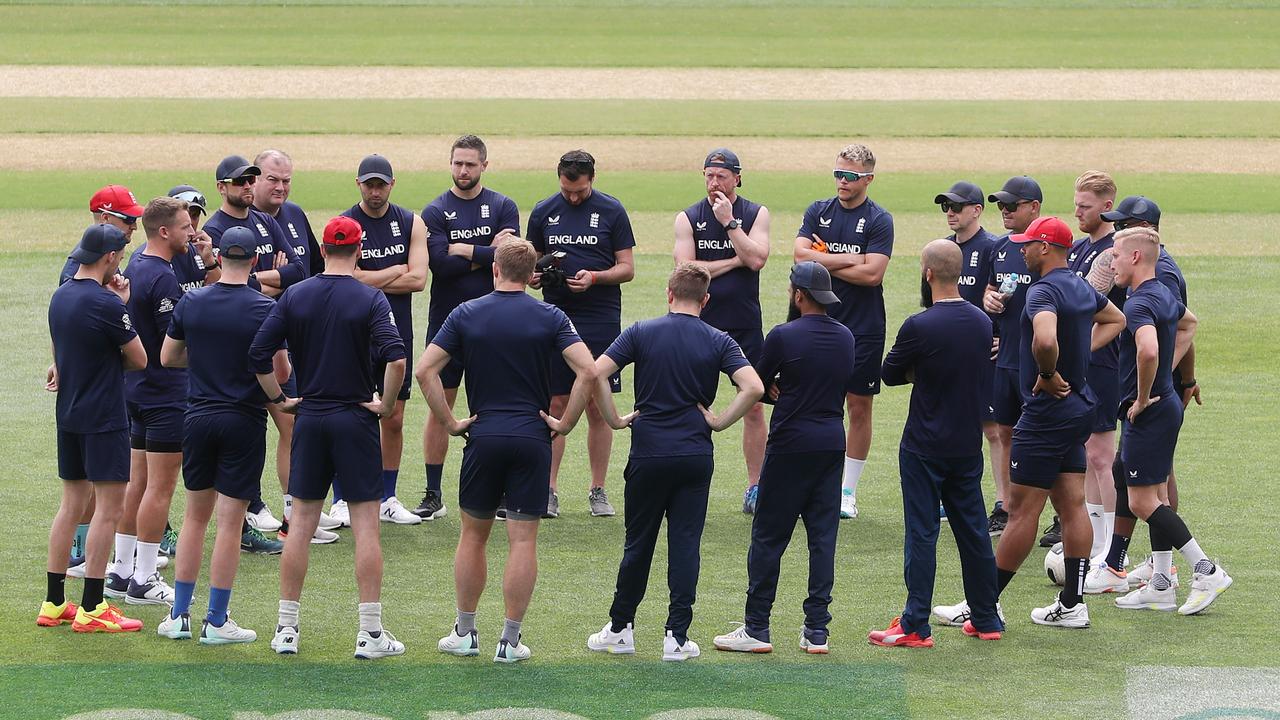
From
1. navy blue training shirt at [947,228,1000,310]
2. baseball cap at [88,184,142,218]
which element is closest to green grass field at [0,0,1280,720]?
navy blue training shirt at [947,228,1000,310]

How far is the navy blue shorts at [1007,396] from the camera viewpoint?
11.1 meters

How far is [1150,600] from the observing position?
10.1m

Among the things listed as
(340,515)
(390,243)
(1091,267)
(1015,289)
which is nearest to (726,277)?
(1015,289)

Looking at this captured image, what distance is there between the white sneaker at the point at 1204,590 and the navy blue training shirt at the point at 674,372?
3.25m

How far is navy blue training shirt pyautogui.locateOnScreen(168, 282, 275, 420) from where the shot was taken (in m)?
9.26

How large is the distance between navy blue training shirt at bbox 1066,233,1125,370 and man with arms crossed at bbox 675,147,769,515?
241 centimetres

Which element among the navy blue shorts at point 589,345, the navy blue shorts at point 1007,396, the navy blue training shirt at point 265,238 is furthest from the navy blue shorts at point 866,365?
the navy blue training shirt at point 265,238

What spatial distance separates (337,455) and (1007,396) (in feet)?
15.6

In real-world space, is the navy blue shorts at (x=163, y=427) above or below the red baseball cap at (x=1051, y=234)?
below

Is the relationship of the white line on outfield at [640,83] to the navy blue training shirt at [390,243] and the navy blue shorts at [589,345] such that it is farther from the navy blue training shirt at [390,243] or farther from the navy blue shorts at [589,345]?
the navy blue training shirt at [390,243]

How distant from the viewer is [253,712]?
Result: 8141 mm

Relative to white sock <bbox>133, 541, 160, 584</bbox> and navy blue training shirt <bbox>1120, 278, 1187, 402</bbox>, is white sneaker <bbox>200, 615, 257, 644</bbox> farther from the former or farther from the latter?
navy blue training shirt <bbox>1120, 278, 1187, 402</bbox>

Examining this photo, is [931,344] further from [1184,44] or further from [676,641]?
[1184,44]

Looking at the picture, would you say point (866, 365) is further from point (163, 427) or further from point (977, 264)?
point (163, 427)
